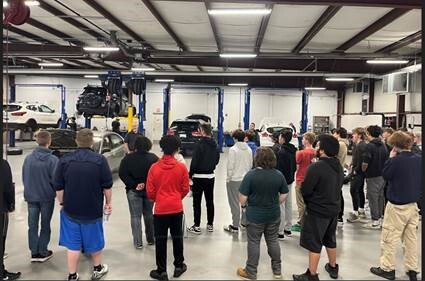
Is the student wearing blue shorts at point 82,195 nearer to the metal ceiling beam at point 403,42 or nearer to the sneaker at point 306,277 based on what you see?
the sneaker at point 306,277

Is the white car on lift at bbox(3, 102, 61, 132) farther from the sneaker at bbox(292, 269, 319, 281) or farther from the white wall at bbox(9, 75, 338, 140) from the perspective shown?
the sneaker at bbox(292, 269, 319, 281)

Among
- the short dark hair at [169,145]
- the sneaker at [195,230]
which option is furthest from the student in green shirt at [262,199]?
the sneaker at [195,230]

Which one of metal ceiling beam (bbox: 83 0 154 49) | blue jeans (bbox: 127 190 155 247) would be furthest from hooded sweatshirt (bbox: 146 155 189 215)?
metal ceiling beam (bbox: 83 0 154 49)

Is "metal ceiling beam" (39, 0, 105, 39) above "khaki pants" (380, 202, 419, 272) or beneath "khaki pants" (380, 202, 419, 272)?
above

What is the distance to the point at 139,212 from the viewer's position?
4887 millimetres

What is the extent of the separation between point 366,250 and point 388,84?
10730 millimetres

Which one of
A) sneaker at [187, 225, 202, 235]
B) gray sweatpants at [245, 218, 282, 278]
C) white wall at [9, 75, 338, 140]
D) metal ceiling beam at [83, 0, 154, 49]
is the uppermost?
metal ceiling beam at [83, 0, 154, 49]

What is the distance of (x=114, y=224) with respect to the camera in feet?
20.1

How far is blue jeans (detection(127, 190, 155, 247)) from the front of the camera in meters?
4.85

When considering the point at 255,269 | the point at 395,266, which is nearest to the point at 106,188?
the point at 255,269

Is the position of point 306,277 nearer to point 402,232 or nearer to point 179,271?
point 402,232

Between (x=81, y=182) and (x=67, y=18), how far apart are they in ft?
24.5

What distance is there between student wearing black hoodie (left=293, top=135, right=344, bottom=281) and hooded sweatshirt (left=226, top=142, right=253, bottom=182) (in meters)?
1.68

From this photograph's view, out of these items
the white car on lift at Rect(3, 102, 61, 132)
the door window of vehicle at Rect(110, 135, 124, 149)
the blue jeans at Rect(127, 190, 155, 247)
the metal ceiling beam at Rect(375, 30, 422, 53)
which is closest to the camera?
the blue jeans at Rect(127, 190, 155, 247)
